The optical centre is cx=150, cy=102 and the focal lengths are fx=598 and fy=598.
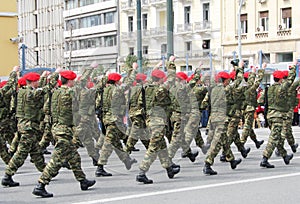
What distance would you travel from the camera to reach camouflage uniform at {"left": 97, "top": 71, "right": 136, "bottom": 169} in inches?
426

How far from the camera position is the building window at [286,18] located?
38.0 meters

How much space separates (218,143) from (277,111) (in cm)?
151

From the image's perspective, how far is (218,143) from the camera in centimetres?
1055

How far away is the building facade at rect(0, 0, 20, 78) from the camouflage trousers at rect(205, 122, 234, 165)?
1859cm

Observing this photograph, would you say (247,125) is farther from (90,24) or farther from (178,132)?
(90,24)

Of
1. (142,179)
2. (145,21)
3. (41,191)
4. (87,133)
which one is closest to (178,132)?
(87,133)

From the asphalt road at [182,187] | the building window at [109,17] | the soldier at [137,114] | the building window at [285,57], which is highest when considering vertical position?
the building window at [109,17]

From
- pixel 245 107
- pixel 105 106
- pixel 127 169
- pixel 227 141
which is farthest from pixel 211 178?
pixel 245 107

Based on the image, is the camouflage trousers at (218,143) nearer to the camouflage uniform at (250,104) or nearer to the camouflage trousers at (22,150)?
the camouflage uniform at (250,104)

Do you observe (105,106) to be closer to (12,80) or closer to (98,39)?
(12,80)

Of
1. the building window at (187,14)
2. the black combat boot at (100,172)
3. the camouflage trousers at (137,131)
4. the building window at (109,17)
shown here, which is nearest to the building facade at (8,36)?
the camouflage trousers at (137,131)

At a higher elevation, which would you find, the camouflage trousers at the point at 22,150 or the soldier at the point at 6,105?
the soldier at the point at 6,105

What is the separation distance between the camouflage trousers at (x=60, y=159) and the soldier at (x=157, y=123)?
1197 mm

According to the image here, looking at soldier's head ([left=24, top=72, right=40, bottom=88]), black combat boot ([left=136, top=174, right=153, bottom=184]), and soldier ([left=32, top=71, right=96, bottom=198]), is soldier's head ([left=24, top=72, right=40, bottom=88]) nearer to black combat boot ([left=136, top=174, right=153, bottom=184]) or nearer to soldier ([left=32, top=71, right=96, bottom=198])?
soldier ([left=32, top=71, right=96, bottom=198])
